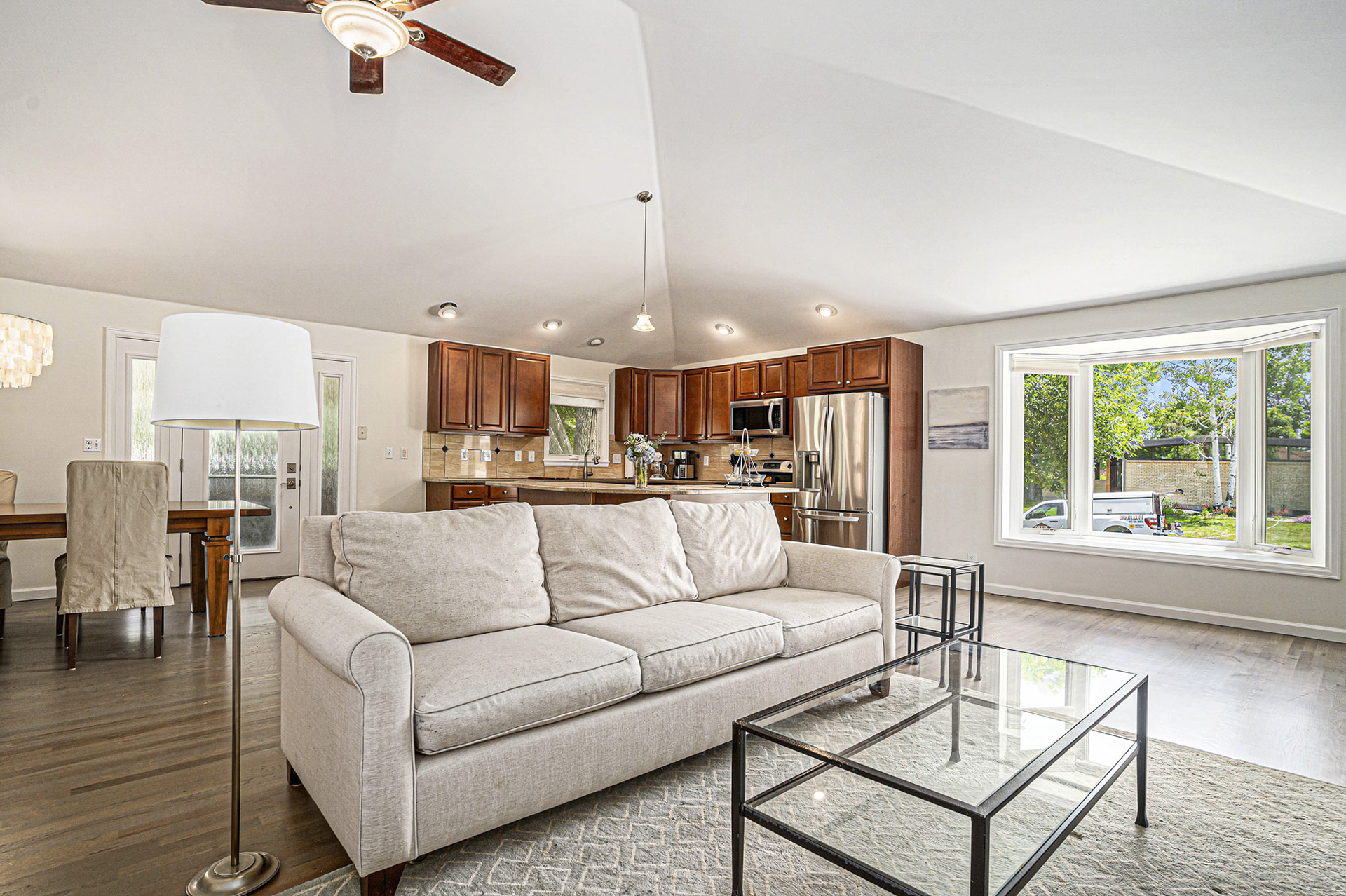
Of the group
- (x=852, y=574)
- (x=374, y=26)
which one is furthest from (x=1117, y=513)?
(x=374, y=26)

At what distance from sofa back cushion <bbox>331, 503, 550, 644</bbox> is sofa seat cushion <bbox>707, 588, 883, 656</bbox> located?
0.86 metres

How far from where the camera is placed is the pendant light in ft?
14.9

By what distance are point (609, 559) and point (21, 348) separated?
3.35m

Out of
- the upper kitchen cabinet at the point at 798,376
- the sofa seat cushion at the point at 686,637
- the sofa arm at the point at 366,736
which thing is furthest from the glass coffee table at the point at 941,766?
the upper kitchen cabinet at the point at 798,376

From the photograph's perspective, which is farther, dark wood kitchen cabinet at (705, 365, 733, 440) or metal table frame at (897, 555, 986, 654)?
dark wood kitchen cabinet at (705, 365, 733, 440)

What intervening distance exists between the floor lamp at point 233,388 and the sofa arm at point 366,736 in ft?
0.62

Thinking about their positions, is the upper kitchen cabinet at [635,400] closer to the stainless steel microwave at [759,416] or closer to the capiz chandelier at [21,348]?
the stainless steel microwave at [759,416]

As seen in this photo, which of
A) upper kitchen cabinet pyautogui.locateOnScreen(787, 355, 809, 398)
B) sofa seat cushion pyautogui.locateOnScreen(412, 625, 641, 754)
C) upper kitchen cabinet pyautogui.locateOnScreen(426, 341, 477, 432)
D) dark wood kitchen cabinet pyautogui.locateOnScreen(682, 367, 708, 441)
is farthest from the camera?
dark wood kitchen cabinet pyautogui.locateOnScreen(682, 367, 708, 441)

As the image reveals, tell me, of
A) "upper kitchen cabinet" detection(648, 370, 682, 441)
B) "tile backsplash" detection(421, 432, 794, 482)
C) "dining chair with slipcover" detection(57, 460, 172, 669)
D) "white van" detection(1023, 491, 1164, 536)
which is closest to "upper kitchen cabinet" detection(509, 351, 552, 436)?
"tile backsplash" detection(421, 432, 794, 482)

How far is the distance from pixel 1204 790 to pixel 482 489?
5.30 m

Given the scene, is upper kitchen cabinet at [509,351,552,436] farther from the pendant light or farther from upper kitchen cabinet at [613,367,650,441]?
the pendant light

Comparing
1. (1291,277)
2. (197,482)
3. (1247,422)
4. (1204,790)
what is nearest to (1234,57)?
(1291,277)

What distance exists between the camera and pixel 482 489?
6172 mm

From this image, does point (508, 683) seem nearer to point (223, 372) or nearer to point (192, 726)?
point (223, 372)
